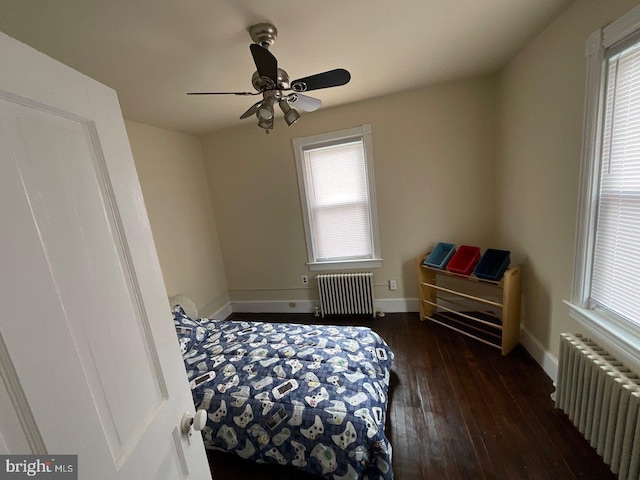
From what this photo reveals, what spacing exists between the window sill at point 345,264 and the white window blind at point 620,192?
6.35ft

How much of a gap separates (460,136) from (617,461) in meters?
2.67

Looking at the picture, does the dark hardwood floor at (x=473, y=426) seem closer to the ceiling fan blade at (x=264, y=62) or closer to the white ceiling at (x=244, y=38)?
the ceiling fan blade at (x=264, y=62)

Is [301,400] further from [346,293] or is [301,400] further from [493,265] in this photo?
[493,265]

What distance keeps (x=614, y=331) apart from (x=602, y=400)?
37 cm

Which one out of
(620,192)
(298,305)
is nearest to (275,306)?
(298,305)

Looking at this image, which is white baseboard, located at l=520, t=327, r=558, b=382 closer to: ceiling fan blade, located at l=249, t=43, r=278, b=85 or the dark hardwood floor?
the dark hardwood floor

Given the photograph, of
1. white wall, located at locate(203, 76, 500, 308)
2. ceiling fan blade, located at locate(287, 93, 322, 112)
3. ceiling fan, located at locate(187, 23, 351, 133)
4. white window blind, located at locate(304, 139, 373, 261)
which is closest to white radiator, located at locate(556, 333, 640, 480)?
white wall, located at locate(203, 76, 500, 308)

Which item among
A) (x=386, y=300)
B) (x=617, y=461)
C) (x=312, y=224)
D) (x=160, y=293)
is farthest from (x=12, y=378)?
(x=386, y=300)

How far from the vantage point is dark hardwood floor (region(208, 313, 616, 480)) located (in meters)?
1.43

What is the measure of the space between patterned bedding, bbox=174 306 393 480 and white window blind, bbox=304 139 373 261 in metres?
1.38

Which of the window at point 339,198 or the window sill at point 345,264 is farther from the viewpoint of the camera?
the window sill at point 345,264

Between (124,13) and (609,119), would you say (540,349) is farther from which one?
(124,13)

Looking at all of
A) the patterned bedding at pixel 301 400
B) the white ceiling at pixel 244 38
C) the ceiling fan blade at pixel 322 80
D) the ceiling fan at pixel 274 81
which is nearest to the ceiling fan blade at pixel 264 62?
the ceiling fan at pixel 274 81

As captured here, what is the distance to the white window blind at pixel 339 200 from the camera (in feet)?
10.1
